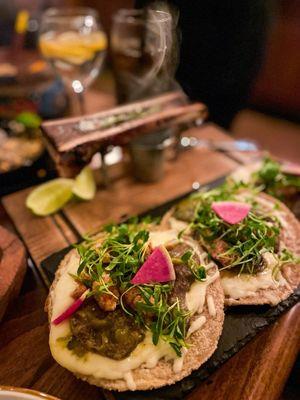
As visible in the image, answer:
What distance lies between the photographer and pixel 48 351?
165 centimetres

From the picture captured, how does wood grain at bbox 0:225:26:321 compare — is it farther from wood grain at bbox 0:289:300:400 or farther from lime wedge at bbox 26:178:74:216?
lime wedge at bbox 26:178:74:216

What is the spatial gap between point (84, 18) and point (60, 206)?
67.6 inches

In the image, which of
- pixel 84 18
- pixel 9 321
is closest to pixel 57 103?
pixel 84 18

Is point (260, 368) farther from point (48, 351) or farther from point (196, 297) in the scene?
point (48, 351)

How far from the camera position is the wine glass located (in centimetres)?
294

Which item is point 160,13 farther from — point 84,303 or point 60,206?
point 84,303

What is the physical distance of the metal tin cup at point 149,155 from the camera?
260 centimetres

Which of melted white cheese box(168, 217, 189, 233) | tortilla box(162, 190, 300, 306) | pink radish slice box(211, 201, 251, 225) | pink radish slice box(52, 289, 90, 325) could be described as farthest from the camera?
melted white cheese box(168, 217, 189, 233)

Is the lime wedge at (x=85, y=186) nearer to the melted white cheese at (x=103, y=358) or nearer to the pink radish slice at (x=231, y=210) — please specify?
the pink radish slice at (x=231, y=210)

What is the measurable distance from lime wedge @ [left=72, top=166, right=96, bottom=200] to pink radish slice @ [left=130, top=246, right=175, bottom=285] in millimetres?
1048

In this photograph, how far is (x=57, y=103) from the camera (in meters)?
3.16

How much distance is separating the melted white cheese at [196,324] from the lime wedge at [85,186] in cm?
→ 124

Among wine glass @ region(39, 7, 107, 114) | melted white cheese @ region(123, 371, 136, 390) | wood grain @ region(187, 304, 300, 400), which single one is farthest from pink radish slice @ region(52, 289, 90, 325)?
wine glass @ region(39, 7, 107, 114)

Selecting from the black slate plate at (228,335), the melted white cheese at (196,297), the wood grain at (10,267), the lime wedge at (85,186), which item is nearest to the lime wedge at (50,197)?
the lime wedge at (85,186)
